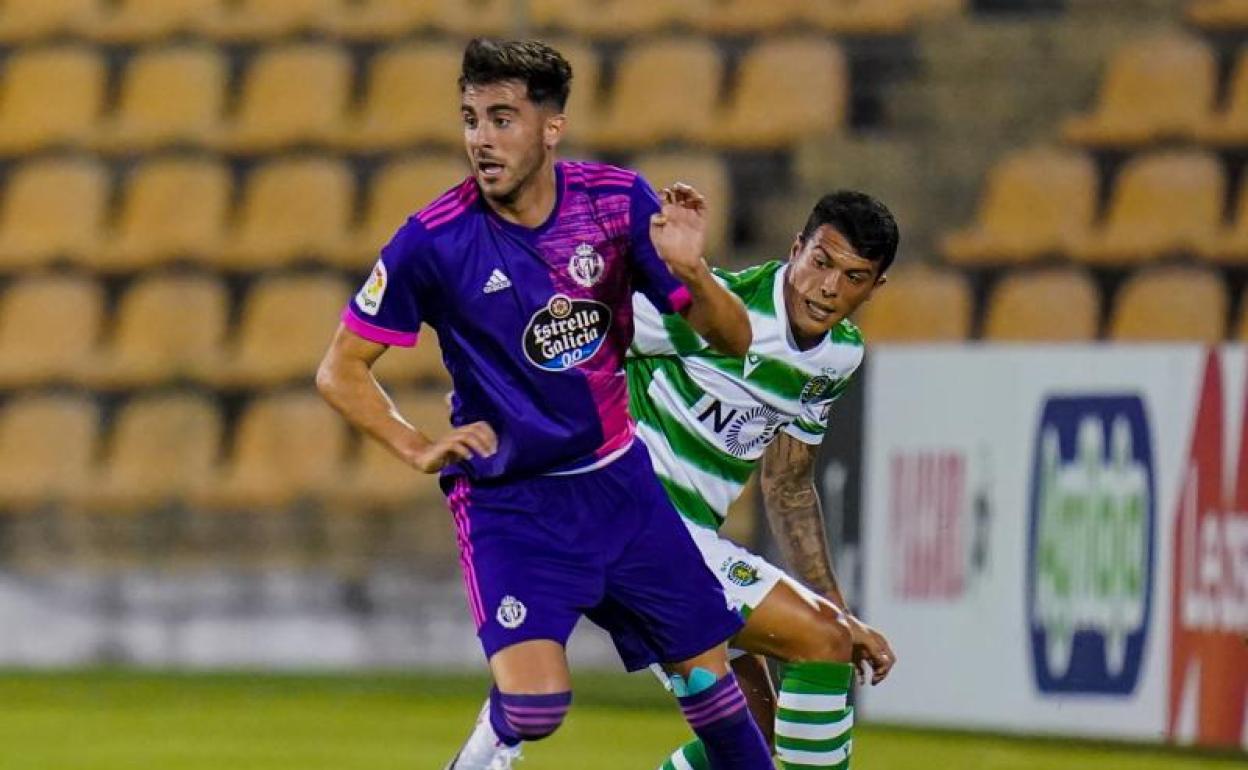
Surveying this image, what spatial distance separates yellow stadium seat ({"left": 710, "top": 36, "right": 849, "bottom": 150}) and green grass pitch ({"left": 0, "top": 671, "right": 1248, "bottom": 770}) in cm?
307

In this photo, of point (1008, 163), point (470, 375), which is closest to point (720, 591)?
point (470, 375)

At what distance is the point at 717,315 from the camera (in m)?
5.53

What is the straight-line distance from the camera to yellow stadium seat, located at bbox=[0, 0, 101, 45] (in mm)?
15086

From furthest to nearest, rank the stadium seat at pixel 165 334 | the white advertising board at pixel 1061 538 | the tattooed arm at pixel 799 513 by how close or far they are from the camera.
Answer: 1. the stadium seat at pixel 165 334
2. the white advertising board at pixel 1061 538
3. the tattooed arm at pixel 799 513

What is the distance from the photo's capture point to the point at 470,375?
5598 mm

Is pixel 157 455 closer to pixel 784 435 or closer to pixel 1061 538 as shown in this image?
pixel 1061 538

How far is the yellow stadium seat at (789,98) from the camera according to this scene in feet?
43.8

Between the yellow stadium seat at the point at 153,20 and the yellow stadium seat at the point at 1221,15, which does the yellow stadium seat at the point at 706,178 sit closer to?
the yellow stadium seat at the point at 1221,15

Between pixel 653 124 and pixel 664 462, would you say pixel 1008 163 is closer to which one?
pixel 653 124

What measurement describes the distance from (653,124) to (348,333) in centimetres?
806

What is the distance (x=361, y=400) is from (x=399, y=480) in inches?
282

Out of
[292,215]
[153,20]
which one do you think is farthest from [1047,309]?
[153,20]

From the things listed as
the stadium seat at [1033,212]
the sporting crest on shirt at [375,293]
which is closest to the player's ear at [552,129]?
the sporting crest on shirt at [375,293]

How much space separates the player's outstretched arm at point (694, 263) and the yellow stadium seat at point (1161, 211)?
6.40 metres
